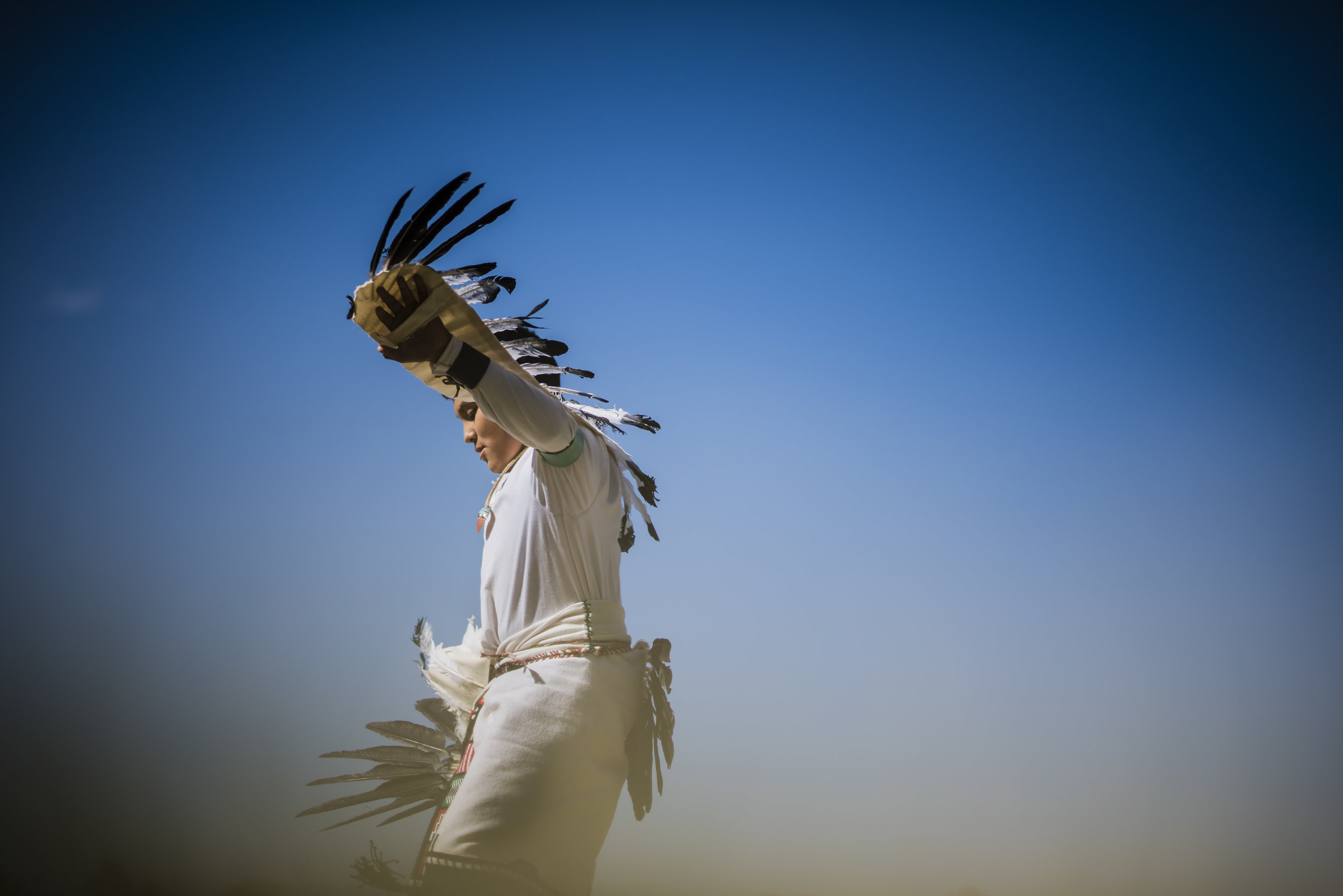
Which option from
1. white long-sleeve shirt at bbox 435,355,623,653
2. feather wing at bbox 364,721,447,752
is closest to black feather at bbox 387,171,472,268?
white long-sleeve shirt at bbox 435,355,623,653

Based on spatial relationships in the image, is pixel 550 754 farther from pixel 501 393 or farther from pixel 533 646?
pixel 501 393

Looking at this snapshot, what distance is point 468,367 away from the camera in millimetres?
1577

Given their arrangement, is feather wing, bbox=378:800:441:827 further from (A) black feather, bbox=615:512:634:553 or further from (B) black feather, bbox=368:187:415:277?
(B) black feather, bbox=368:187:415:277

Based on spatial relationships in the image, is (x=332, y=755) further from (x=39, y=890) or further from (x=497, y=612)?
(x=39, y=890)

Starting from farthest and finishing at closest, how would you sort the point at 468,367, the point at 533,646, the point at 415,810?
the point at 415,810
the point at 533,646
the point at 468,367

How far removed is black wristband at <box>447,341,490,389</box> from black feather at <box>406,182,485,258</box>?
1.04ft

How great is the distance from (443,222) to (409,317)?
0.29m

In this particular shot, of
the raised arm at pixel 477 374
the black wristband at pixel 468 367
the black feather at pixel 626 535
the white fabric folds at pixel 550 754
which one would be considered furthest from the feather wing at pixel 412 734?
the black wristband at pixel 468 367

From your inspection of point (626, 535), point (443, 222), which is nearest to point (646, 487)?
point (626, 535)

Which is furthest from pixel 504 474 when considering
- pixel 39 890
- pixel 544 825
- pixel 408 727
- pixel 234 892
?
pixel 39 890

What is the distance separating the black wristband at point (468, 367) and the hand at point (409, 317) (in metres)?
0.05

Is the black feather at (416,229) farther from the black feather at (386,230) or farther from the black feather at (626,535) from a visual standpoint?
the black feather at (626,535)

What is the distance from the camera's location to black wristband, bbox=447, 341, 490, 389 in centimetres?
158

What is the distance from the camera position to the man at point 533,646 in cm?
154
